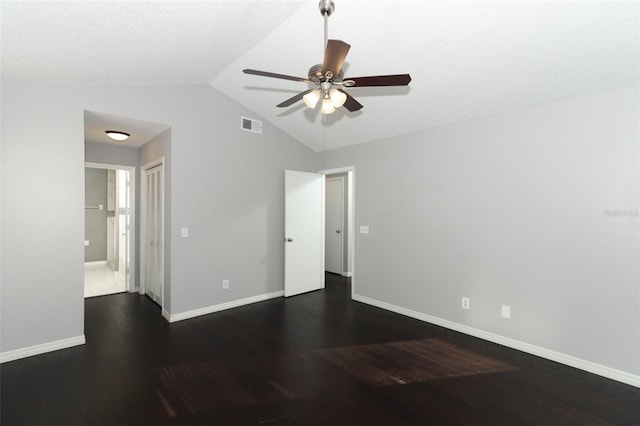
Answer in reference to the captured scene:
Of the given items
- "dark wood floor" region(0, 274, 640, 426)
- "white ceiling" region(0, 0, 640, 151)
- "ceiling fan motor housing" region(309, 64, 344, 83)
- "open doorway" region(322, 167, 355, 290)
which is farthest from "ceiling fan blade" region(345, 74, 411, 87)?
"open doorway" region(322, 167, 355, 290)

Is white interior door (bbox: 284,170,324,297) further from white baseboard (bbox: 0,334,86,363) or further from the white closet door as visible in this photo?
white baseboard (bbox: 0,334,86,363)

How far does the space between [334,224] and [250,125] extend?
2.94 m

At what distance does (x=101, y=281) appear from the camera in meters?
5.77

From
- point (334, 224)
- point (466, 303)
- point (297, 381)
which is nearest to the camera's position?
point (297, 381)

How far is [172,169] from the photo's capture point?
3779 millimetres

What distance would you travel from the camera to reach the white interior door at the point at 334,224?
6445 millimetres

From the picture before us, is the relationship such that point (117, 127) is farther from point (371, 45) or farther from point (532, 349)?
point (532, 349)

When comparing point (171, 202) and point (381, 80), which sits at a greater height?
point (381, 80)

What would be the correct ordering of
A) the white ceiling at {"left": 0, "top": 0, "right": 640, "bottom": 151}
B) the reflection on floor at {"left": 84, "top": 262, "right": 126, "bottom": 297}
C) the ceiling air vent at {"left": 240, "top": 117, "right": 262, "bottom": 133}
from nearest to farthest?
the white ceiling at {"left": 0, "top": 0, "right": 640, "bottom": 151} → the ceiling air vent at {"left": 240, "top": 117, "right": 262, "bottom": 133} → the reflection on floor at {"left": 84, "top": 262, "right": 126, "bottom": 297}

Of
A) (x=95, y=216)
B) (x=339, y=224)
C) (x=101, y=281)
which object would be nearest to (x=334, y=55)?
(x=339, y=224)

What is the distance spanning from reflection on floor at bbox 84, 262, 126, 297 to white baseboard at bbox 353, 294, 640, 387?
4.70 m

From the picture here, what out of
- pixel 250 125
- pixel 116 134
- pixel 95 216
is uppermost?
pixel 250 125

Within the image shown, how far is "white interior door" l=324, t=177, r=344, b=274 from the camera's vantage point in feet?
21.1

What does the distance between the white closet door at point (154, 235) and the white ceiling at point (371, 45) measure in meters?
1.51
